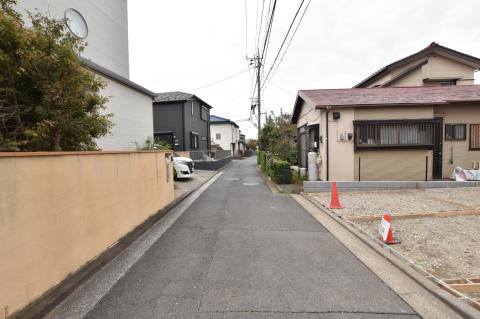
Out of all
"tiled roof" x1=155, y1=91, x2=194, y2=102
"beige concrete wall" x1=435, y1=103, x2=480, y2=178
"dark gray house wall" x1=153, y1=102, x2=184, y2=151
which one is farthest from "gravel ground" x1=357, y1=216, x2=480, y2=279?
"tiled roof" x1=155, y1=91, x2=194, y2=102

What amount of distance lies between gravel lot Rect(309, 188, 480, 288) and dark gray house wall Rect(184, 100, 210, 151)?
13205 mm

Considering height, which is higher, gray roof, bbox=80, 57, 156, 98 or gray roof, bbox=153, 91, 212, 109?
gray roof, bbox=153, 91, 212, 109

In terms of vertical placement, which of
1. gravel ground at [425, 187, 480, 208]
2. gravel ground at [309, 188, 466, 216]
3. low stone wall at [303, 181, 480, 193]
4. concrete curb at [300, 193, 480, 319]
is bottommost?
concrete curb at [300, 193, 480, 319]

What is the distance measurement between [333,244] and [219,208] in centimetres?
354

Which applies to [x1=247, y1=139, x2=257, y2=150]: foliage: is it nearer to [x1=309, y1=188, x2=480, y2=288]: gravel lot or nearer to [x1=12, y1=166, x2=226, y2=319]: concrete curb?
[x1=309, y1=188, x2=480, y2=288]: gravel lot

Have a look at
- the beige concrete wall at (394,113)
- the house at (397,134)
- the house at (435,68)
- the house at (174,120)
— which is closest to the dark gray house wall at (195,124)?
the house at (174,120)

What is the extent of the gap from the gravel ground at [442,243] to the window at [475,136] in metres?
6.18

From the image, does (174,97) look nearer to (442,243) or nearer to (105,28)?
(105,28)

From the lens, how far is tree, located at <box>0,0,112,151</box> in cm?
319

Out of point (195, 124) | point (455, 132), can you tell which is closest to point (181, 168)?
point (195, 124)

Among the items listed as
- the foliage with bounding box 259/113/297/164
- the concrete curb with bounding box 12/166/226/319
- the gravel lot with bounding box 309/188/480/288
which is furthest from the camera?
the foliage with bounding box 259/113/297/164

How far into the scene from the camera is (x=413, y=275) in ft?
10.6

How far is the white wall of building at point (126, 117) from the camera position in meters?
9.76

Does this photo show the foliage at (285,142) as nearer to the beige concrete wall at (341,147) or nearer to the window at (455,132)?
the beige concrete wall at (341,147)
